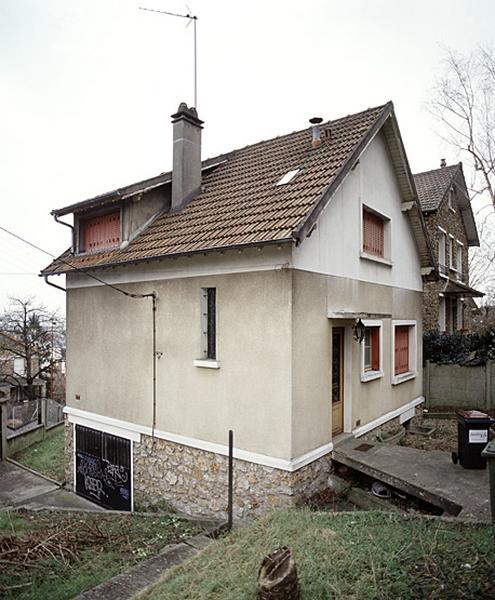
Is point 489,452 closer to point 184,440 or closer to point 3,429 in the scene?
point 184,440

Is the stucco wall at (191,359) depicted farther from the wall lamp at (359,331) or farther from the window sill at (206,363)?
the wall lamp at (359,331)

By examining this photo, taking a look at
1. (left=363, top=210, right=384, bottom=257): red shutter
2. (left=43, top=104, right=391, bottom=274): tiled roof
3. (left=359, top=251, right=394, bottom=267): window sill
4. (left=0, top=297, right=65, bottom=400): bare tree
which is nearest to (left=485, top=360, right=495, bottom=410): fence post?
(left=359, top=251, right=394, bottom=267): window sill

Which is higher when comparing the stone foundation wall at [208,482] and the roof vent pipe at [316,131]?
the roof vent pipe at [316,131]

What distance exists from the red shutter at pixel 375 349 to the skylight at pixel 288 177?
4.17 metres

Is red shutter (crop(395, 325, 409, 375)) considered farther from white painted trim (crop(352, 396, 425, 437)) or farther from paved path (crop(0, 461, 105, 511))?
paved path (crop(0, 461, 105, 511))

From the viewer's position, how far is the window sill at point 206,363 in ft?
26.5

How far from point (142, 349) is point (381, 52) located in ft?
30.1

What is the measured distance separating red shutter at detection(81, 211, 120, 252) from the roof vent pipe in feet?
16.2

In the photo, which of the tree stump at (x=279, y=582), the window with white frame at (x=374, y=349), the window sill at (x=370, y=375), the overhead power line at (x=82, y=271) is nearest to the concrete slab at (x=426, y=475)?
the window sill at (x=370, y=375)

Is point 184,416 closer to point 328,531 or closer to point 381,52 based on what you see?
point 328,531

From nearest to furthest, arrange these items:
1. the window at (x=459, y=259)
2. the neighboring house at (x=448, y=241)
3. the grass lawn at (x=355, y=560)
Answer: the grass lawn at (x=355, y=560)
the neighboring house at (x=448, y=241)
the window at (x=459, y=259)

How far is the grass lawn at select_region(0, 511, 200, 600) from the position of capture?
5301 millimetres

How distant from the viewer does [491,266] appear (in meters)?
23.2

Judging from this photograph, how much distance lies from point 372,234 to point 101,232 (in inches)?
264
